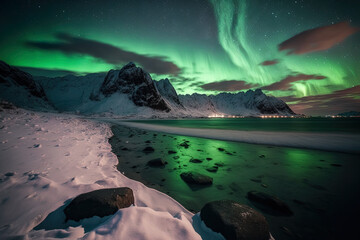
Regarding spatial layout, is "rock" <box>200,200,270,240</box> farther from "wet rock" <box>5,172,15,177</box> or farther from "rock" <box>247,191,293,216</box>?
"wet rock" <box>5,172,15,177</box>

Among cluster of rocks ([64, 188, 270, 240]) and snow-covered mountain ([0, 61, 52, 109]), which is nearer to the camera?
cluster of rocks ([64, 188, 270, 240])

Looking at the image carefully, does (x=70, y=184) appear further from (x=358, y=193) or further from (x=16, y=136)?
(x=358, y=193)

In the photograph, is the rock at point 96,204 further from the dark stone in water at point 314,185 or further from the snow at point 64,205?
the dark stone in water at point 314,185

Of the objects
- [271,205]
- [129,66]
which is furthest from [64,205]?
[129,66]

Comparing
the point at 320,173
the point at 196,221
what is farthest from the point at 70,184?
the point at 320,173

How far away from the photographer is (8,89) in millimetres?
69750

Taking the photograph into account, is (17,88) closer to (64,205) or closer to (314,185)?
(64,205)

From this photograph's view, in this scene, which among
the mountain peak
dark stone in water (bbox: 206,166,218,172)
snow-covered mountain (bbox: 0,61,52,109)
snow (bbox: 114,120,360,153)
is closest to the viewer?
dark stone in water (bbox: 206,166,218,172)

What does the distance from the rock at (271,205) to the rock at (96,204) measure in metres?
3.26

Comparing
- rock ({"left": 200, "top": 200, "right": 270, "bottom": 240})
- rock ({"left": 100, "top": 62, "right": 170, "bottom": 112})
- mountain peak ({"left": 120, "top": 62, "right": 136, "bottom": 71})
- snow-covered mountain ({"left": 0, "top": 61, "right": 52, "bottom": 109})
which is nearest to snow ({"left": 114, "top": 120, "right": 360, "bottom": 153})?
rock ({"left": 200, "top": 200, "right": 270, "bottom": 240})

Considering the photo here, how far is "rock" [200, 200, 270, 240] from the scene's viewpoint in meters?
2.22

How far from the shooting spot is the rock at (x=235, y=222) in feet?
7.27

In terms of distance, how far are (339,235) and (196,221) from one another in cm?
278

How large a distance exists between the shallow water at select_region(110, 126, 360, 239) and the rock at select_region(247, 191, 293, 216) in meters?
0.15
